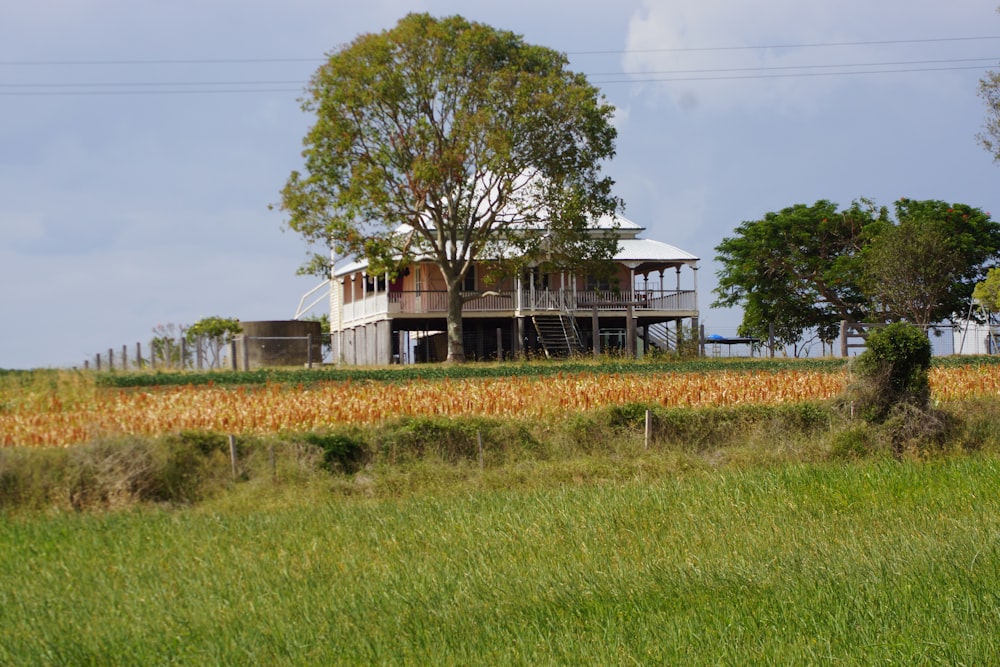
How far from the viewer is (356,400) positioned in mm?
21781

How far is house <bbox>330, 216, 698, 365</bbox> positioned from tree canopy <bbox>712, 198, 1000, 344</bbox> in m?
8.79

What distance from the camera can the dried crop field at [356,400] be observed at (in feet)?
64.1

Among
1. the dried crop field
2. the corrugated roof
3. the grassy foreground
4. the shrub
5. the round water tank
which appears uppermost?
the corrugated roof

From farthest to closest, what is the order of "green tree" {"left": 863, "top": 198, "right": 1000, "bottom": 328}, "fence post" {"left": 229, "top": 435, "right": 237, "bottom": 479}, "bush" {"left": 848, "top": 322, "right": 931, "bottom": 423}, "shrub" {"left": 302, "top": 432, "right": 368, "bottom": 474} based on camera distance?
"green tree" {"left": 863, "top": 198, "right": 1000, "bottom": 328}
"bush" {"left": 848, "top": 322, "right": 931, "bottom": 423}
"shrub" {"left": 302, "top": 432, "right": 368, "bottom": 474}
"fence post" {"left": 229, "top": 435, "right": 237, "bottom": 479}

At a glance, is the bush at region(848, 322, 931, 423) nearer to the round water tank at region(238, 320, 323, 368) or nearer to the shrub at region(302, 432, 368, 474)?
the shrub at region(302, 432, 368, 474)

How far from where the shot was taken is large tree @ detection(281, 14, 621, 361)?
37406 mm

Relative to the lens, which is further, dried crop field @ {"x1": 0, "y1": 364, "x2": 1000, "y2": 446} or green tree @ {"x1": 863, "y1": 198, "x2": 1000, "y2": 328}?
green tree @ {"x1": 863, "y1": 198, "x2": 1000, "y2": 328}

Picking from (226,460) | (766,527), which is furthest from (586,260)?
(766,527)

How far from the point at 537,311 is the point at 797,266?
61.1 ft

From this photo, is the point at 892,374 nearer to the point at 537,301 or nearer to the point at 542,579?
the point at 542,579

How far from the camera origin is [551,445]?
Answer: 19141mm

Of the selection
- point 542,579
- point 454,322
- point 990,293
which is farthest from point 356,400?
point 990,293

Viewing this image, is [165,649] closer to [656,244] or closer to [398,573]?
[398,573]

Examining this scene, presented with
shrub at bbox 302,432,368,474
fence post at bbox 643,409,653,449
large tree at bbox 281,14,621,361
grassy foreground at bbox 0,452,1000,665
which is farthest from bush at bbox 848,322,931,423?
large tree at bbox 281,14,621,361
